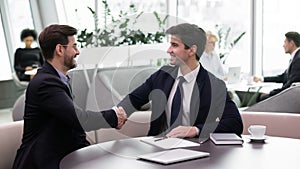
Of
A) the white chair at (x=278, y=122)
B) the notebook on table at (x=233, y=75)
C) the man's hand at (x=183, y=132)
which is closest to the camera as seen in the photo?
the man's hand at (x=183, y=132)

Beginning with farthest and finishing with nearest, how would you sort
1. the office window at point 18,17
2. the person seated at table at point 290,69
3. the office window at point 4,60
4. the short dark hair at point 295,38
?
the office window at point 18,17 → the office window at point 4,60 → the short dark hair at point 295,38 → the person seated at table at point 290,69

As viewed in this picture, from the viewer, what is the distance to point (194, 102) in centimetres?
255

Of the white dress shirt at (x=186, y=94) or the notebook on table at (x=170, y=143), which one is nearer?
the notebook on table at (x=170, y=143)

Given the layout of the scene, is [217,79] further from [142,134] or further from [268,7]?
[268,7]

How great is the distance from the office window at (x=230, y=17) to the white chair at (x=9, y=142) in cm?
520

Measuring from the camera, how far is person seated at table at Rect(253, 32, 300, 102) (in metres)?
5.15

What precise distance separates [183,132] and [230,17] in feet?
18.1

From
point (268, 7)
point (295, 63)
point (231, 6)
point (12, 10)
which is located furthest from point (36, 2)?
point (295, 63)

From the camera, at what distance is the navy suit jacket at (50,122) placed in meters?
2.27

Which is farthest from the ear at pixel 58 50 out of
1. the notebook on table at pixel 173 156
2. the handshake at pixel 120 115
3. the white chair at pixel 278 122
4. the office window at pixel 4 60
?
the office window at pixel 4 60

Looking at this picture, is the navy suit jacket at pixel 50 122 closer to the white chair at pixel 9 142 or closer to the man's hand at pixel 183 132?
the white chair at pixel 9 142

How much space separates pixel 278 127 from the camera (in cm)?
297

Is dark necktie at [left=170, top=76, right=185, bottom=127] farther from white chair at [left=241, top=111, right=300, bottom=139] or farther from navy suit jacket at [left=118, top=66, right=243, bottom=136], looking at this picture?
white chair at [left=241, top=111, right=300, bottom=139]

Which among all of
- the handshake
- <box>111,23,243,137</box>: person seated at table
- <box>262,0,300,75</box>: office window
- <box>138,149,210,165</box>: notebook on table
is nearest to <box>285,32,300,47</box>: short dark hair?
<box>262,0,300,75</box>: office window
